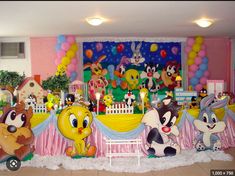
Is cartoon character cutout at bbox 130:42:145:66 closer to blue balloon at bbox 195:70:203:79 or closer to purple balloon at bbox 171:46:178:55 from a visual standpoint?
purple balloon at bbox 171:46:178:55

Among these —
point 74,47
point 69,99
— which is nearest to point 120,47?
point 74,47

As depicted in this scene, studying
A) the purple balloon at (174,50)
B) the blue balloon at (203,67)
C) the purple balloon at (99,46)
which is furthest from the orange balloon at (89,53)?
the blue balloon at (203,67)

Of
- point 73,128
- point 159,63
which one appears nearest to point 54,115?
point 73,128

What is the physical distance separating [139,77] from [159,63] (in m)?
0.71

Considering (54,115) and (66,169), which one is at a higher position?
(54,115)

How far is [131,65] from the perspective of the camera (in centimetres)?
856

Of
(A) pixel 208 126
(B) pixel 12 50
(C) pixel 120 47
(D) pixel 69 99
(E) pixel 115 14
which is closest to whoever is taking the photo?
(E) pixel 115 14

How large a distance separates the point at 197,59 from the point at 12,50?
5.08m

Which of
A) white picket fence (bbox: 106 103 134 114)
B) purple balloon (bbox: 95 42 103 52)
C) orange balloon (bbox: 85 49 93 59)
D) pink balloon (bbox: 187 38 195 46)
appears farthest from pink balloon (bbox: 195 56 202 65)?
white picket fence (bbox: 106 103 134 114)

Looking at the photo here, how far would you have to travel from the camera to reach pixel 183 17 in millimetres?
5355

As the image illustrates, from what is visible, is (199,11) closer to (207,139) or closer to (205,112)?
(205,112)

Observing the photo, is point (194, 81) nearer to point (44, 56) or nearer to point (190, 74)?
point (190, 74)

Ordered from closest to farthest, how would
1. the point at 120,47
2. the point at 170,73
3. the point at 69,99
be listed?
the point at 69,99, the point at 120,47, the point at 170,73

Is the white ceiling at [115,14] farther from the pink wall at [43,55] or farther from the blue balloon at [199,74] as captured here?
the blue balloon at [199,74]
